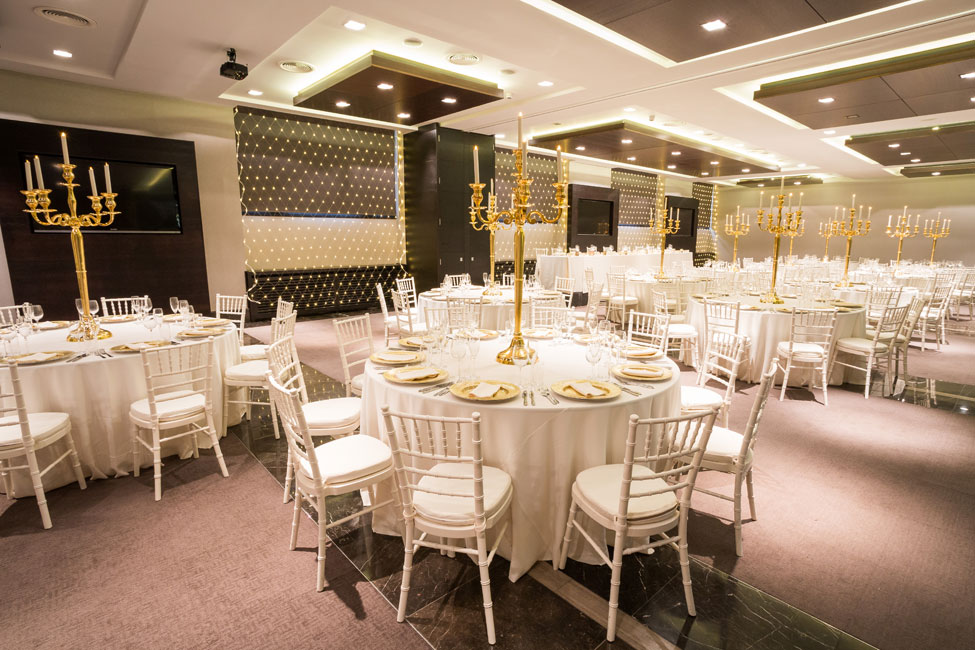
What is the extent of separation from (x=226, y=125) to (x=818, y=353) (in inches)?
344

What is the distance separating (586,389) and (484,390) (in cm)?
49

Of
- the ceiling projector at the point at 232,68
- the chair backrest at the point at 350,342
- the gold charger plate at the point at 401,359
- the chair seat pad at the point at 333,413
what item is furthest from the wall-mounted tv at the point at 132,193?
the gold charger plate at the point at 401,359

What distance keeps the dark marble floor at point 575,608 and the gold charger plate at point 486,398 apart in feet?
2.78

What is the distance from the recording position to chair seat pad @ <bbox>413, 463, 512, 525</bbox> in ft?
6.28

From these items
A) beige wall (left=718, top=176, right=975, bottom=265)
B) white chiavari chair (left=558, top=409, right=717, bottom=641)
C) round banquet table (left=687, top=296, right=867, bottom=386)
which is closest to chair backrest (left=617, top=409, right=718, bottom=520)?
white chiavari chair (left=558, top=409, right=717, bottom=641)

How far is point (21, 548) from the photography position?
2.49 meters

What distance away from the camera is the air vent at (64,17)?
4.30 metres

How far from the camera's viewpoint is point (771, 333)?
5.11 m

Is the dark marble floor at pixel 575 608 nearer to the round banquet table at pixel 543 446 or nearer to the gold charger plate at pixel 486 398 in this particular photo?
the round banquet table at pixel 543 446

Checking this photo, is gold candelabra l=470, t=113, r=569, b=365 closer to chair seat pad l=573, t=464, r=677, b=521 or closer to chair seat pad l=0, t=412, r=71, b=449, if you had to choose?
chair seat pad l=573, t=464, r=677, b=521

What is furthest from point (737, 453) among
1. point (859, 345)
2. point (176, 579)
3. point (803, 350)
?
point (859, 345)

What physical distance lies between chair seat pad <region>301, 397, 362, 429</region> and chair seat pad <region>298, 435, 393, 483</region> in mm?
275

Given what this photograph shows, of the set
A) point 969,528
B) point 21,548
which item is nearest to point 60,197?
point 21,548

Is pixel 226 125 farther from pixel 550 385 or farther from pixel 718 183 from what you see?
pixel 718 183
